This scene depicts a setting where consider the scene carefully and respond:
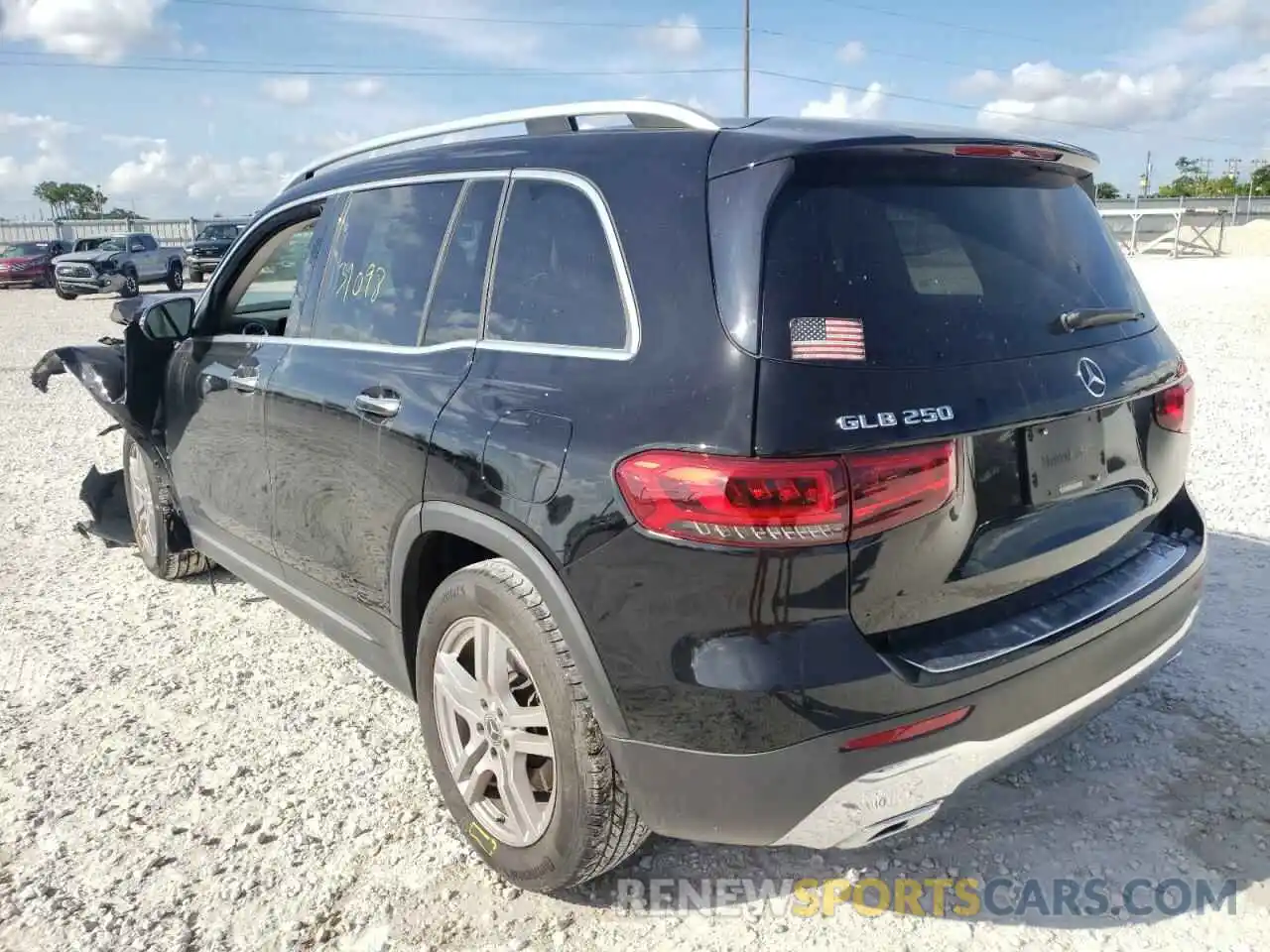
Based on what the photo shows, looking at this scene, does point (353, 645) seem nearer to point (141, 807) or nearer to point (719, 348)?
point (141, 807)

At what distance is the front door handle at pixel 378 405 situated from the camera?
8.98ft

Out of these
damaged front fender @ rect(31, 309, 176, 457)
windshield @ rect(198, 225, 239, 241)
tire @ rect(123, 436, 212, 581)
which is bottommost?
tire @ rect(123, 436, 212, 581)

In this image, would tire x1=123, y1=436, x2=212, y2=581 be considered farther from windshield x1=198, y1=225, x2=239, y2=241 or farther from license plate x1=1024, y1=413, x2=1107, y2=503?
windshield x1=198, y1=225, x2=239, y2=241

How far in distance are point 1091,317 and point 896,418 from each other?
0.84 meters

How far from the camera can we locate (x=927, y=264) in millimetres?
2178

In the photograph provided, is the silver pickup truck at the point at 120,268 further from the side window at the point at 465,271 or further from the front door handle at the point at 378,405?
the side window at the point at 465,271

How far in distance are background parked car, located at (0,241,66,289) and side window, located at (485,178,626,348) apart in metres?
33.1

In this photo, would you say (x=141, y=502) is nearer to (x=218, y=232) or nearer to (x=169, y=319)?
(x=169, y=319)

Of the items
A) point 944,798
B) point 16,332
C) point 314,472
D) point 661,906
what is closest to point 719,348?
point 944,798

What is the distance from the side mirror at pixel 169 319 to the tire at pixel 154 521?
24.8 inches

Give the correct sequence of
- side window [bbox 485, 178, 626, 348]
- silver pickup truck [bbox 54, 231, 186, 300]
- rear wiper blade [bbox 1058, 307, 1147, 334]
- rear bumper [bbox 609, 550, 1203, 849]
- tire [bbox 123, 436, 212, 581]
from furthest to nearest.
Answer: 1. silver pickup truck [bbox 54, 231, 186, 300]
2. tire [bbox 123, 436, 212, 581]
3. rear wiper blade [bbox 1058, 307, 1147, 334]
4. side window [bbox 485, 178, 626, 348]
5. rear bumper [bbox 609, 550, 1203, 849]

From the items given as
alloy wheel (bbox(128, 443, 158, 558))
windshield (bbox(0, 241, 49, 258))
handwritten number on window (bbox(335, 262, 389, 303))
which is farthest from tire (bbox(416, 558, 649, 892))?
windshield (bbox(0, 241, 49, 258))

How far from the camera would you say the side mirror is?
13.7 feet

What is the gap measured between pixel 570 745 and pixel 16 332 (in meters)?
19.6
